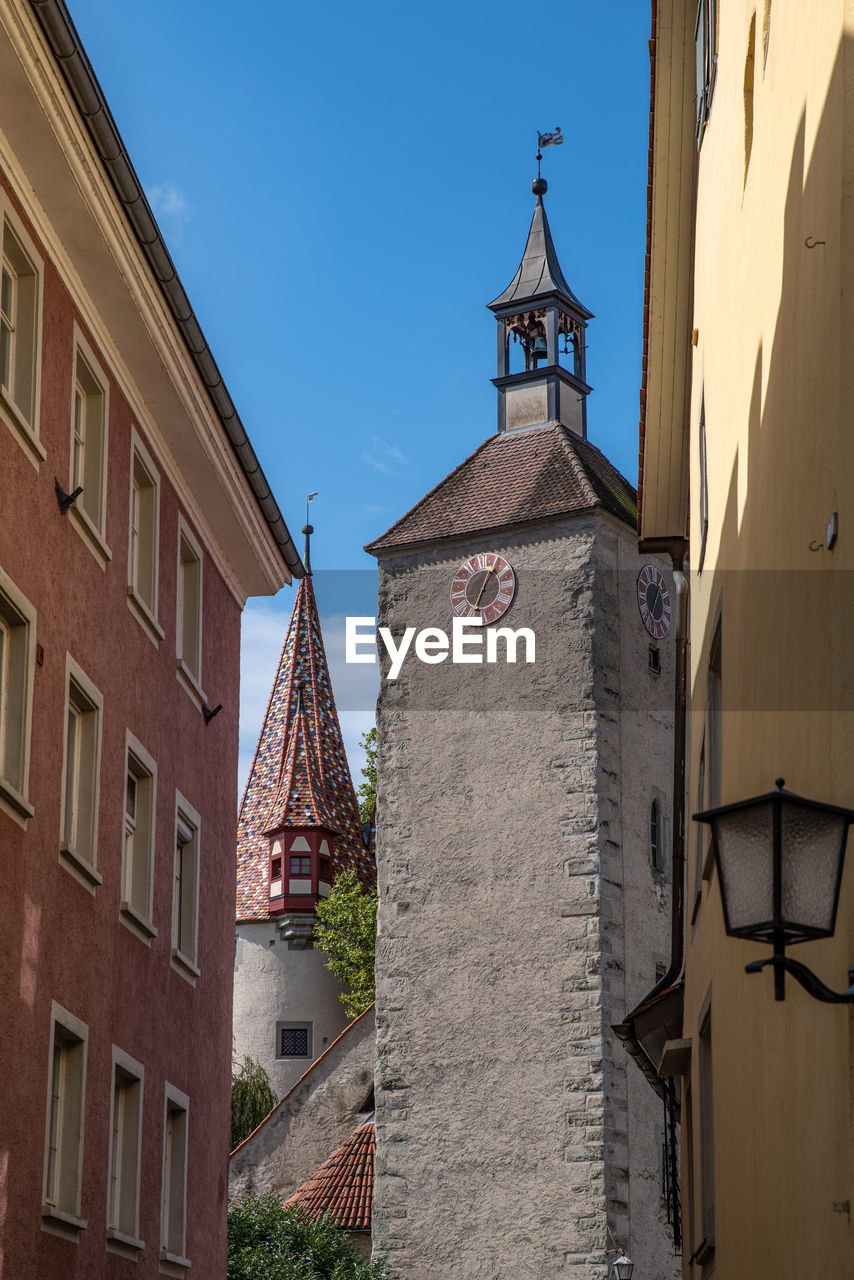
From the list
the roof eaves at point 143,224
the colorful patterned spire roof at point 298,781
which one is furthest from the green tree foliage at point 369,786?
the roof eaves at point 143,224

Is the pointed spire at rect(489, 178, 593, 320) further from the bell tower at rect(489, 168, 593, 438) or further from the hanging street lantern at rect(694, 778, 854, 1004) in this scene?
the hanging street lantern at rect(694, 778, 854, 1004)

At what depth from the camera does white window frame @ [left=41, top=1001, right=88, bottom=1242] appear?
1145 centimetres

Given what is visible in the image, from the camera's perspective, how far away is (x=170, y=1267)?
14.6m

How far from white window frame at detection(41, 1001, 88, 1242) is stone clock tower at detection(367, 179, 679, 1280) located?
18.7m

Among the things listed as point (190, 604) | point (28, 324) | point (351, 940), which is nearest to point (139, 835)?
point (190, 604)

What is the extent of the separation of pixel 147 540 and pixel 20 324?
11.4ft

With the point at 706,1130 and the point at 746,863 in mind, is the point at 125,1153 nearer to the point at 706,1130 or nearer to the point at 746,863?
the point at 706,1130

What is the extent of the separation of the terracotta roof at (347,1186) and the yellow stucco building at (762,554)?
64.5ft

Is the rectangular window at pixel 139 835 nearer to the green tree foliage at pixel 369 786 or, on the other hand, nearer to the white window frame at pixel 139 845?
the white window frame at pixel 139 845

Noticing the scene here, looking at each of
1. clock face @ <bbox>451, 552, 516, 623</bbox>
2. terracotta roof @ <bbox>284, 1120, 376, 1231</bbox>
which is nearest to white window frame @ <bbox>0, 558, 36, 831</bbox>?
terracotta roof @ <bbox>284, 1120, 376, 1231</bbox>

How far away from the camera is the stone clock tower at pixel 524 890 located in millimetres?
30000

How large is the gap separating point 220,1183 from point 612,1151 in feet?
46.0

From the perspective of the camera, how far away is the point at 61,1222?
11383 mm

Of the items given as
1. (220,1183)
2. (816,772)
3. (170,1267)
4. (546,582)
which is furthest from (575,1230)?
(816,772)
